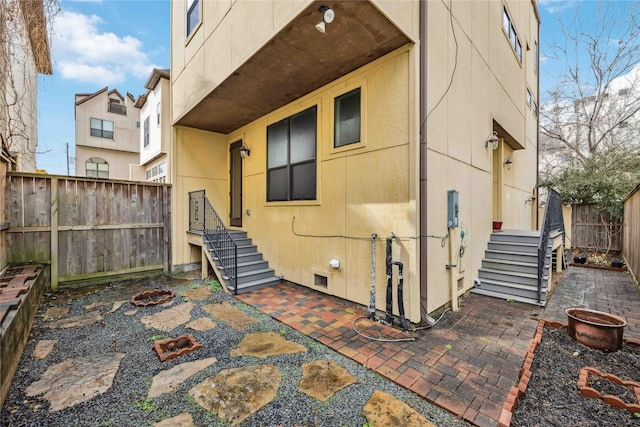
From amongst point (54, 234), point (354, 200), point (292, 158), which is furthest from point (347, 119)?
point (54, 234)

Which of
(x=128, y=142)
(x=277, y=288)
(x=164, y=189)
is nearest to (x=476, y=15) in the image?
(x=277, y=288)

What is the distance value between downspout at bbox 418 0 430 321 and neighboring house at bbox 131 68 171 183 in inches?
250

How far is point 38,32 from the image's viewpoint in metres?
6.36

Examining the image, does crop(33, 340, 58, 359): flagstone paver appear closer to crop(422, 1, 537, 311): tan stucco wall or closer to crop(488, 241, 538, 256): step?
crop(422, 1, 537, 311): tan stucco wall

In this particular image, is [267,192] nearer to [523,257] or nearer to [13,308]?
[13,308]

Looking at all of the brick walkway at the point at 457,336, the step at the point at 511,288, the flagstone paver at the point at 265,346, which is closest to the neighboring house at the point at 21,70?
the flagstone paver at the point at 265,346

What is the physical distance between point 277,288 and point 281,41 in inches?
175

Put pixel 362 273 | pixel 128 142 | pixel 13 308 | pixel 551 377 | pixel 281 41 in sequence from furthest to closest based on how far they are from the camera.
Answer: pixel 128 142 → pixel 362 273 → pixel 281 41 → pixel 13 308 → pixel 551 377

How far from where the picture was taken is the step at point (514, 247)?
568 centimetres

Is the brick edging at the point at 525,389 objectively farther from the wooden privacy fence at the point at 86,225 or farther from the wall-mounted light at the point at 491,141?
the wooden privacy fence at the point at 86,225

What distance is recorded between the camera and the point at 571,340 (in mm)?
3449

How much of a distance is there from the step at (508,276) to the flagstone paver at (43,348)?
7.01 metres

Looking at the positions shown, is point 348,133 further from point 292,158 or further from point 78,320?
point 78,320

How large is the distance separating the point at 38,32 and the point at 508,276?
1195cm
